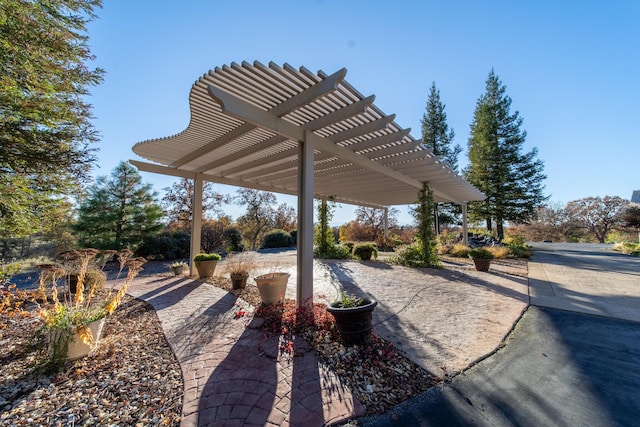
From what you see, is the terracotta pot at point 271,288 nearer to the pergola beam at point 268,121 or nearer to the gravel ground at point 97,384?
the gravel ground at point 97,384

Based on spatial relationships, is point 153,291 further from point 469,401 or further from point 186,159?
point 469,401

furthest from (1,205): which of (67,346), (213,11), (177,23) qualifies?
(213,11)

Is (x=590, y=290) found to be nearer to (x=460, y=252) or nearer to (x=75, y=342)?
(x=460, y=252)

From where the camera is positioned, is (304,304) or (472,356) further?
(304,304)

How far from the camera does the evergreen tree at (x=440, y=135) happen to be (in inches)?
687

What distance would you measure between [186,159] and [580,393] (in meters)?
6.39

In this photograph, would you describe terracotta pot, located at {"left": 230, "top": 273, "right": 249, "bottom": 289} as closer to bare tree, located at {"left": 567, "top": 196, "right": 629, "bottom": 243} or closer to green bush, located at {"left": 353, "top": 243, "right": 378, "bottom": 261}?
green bush, located at {"left": 353, "top": 243, "right": 378, "bottom": 261}

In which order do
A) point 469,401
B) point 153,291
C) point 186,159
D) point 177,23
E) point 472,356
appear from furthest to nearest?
point 186,159 < point 153,291 < point 177,23 < point 472,356 < point 469,401

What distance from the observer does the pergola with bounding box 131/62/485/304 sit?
8.96 ft

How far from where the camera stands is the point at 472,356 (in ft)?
8.38

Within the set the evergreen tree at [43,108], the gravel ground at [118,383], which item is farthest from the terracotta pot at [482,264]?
the evergreen tree at [43,108]

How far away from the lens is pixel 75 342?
233cm

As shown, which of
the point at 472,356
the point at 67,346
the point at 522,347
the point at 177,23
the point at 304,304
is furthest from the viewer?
the point at 177,23

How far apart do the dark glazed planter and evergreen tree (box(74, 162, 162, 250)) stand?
993 centimetres
